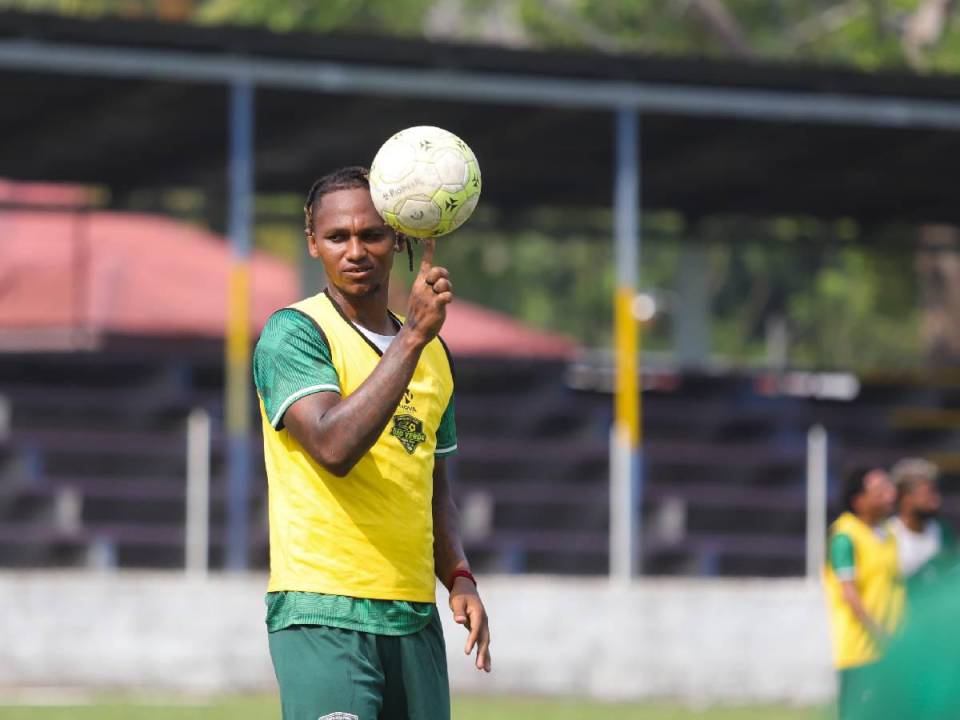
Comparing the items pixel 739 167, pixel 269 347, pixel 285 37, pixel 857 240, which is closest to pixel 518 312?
pixel 857 240

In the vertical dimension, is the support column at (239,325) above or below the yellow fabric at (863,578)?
above

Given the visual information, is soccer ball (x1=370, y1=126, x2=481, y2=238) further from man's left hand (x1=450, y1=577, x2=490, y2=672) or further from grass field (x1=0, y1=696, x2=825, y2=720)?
grass field (x1=0, y1=696, x2=825, y2=720)

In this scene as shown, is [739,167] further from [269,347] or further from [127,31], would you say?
[269,347]

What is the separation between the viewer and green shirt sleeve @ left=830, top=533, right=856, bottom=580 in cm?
1173

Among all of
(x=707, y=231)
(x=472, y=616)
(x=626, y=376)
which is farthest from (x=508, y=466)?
(x=472, y=616)

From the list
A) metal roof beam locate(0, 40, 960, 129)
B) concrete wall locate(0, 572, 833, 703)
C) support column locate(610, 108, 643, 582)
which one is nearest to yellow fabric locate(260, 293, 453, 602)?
concrete wall locate(0, 572, 833, 703)

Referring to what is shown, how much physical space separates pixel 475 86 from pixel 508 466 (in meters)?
5.40

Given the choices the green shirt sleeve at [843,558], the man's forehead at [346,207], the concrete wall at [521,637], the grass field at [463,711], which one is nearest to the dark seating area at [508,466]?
the concrete wall at [521,637]

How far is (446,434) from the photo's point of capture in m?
5.33

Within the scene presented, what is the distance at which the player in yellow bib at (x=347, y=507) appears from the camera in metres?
4.88

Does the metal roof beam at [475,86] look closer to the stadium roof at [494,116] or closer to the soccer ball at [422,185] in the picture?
the stadium roof at [494,116]

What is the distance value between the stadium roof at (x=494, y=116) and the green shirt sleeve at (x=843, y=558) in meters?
6.53

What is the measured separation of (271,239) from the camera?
2124 inches

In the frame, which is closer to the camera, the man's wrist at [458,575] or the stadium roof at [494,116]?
the man's wrist at [458,575]
